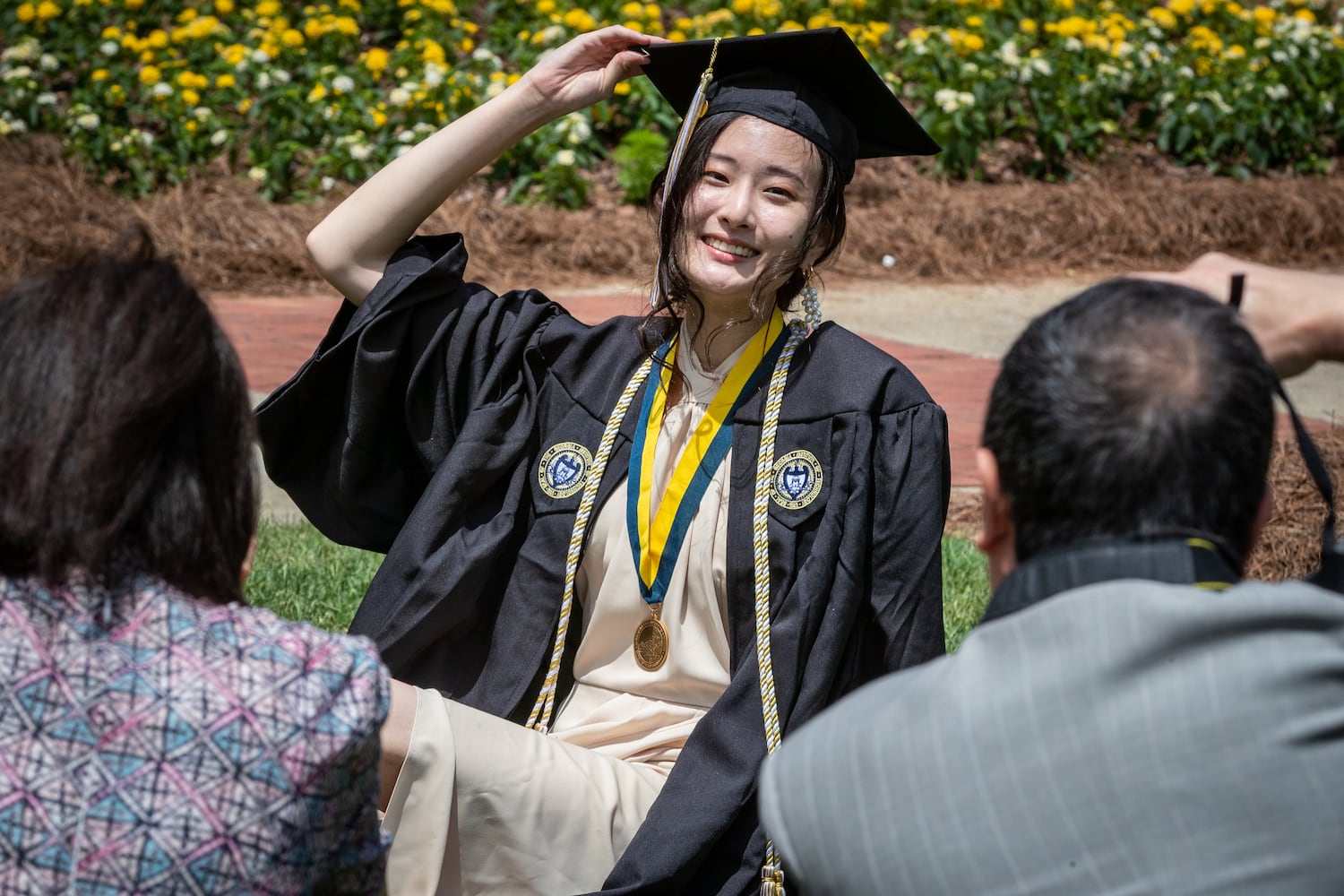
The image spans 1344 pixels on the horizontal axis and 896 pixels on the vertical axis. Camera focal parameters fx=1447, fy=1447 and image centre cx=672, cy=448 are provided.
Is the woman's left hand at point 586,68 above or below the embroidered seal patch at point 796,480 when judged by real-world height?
above

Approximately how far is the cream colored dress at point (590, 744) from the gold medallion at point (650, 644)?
0.02 meters

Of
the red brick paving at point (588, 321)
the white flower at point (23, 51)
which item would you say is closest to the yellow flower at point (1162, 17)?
the red brick paving at point (588, 321)

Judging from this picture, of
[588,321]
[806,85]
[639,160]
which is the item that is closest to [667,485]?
[806,85]

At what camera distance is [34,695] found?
1.46 meters

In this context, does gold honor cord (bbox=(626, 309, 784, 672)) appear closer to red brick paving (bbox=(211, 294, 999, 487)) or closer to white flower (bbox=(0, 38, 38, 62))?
red brick paving (bbox=(211, 294, 999, 487))

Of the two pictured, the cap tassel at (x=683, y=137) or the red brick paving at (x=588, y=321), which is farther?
the red brick paving at (x=588, y=321)

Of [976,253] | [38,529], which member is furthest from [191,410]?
[976,253]

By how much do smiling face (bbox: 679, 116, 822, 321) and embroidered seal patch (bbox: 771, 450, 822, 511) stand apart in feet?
1.33

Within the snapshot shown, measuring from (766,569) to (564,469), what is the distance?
475mm

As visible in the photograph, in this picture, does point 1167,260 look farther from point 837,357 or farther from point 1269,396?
point 1269,396

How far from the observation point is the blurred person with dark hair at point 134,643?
146cm

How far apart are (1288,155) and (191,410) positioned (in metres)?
10.9

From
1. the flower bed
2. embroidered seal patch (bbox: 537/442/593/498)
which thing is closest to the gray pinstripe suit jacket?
embroidered seal patch (bbox: 537/442/593/498)

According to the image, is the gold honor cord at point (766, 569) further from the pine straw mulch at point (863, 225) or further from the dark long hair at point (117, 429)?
the pine straw mulch at point (863, 225)
